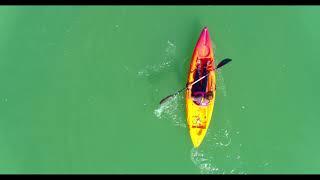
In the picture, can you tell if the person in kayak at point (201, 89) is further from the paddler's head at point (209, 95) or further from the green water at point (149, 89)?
the green water at point (149, 89)

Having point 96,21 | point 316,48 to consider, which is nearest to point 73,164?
point 96,21

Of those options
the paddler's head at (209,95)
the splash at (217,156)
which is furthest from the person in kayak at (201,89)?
the splash at (217,156)

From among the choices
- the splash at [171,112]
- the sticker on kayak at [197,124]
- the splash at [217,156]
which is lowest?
the splash at [217,156]

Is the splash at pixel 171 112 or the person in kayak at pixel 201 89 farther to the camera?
the splash at pixel 171 112

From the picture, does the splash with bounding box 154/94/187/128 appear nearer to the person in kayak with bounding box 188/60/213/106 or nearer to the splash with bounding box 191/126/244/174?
the person in kayak with bounding box 188/60/213/106

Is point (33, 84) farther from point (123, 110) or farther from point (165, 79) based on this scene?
point (165, 79)

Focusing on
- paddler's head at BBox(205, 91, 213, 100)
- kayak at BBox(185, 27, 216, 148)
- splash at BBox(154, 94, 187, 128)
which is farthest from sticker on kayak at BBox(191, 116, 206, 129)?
paddler's head at BBox(205, 91, 213, 100)

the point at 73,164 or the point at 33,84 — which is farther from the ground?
the point at 33,84

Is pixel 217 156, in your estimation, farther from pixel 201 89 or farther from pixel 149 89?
pixel 149 89
